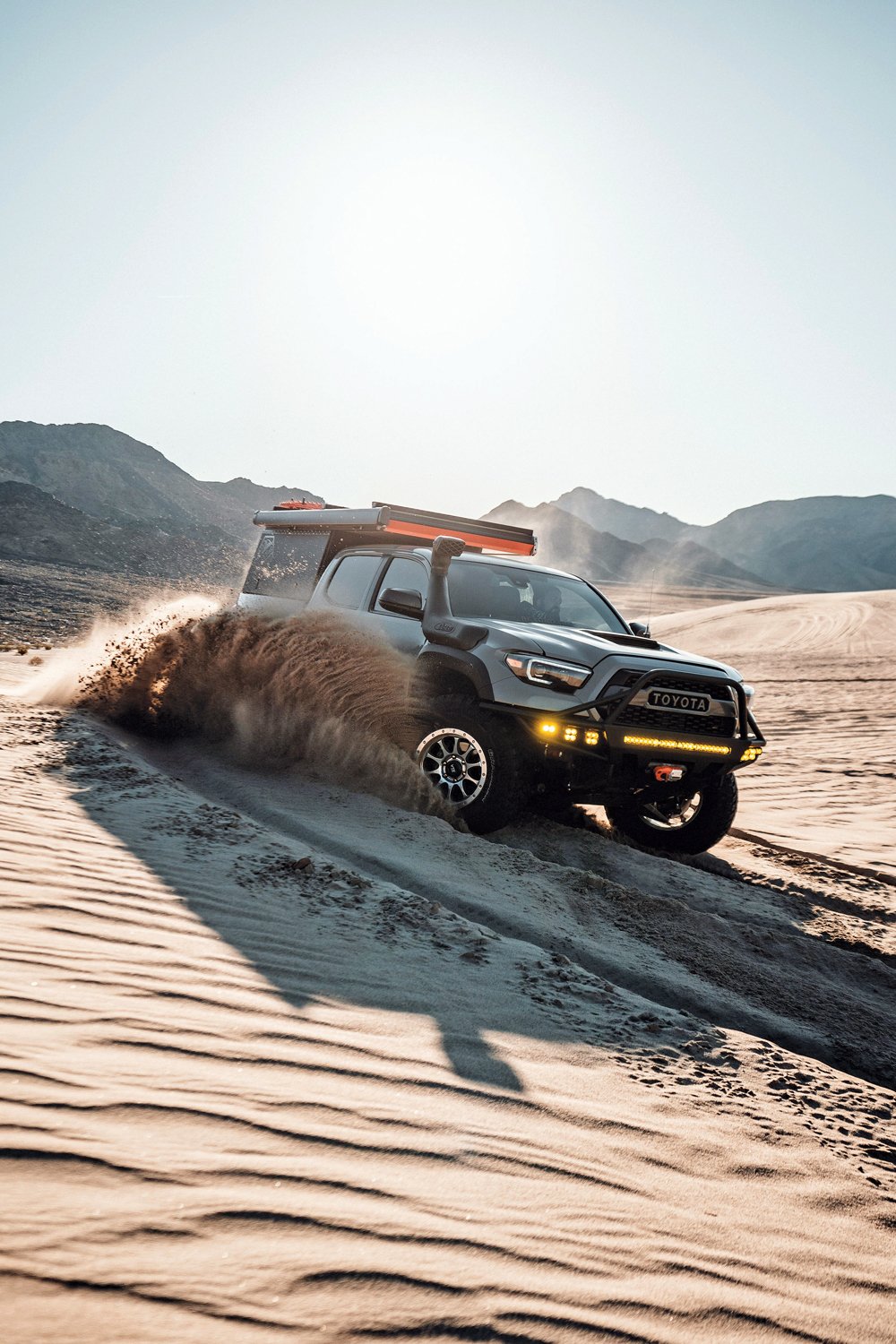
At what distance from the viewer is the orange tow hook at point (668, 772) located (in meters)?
5.62

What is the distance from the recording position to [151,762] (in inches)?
277

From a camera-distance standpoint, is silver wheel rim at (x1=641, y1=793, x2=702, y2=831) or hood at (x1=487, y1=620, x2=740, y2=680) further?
silver wheel rim at (x1=641, y1=793, x2=702, y2=831)

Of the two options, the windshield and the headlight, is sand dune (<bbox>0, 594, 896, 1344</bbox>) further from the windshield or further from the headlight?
the windshield

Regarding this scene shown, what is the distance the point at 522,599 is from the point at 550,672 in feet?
4.37

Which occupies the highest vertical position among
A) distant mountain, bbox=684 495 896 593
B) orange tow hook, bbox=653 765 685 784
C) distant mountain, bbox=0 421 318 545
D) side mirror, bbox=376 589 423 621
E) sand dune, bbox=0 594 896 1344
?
distant mountain, bbox=684 495 896 593

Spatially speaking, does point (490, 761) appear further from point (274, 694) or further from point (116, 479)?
point (116, 479)

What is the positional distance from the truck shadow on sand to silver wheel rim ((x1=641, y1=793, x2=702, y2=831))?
52 centimetres

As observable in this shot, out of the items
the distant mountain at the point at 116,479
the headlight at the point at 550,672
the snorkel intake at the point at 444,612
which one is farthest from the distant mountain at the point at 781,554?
the headlight at the point at 550,672

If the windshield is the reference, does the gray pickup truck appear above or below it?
below

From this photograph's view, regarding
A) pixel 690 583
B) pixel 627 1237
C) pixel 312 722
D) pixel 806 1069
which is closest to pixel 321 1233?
pixel 627 1237

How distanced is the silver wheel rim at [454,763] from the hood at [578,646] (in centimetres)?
68

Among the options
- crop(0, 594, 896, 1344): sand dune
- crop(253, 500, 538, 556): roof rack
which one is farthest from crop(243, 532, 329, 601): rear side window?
crop(0, 594, 896, 1344): sand dune

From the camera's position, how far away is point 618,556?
440ft

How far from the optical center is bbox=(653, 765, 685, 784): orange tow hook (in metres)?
5.62
